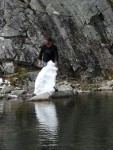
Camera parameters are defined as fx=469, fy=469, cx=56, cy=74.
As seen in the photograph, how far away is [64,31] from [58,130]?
3463 cm

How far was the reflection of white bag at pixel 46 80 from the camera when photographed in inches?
1078

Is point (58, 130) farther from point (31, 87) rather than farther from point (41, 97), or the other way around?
point (31, 87)

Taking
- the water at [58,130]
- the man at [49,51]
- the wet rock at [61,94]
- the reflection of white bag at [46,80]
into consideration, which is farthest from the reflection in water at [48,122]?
the man at [49,51]

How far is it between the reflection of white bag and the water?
9.76 m

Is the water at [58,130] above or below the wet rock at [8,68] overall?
below

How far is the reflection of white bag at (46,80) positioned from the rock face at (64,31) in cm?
1693

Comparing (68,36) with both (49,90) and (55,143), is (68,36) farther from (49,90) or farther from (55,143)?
(55,143)

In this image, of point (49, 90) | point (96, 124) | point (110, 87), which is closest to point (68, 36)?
point (110, 87)

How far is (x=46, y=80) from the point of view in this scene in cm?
2784

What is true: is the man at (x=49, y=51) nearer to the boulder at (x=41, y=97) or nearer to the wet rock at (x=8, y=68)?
the boulder at (x=41, y=97)

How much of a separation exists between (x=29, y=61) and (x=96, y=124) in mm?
31705

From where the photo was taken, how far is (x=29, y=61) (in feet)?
147

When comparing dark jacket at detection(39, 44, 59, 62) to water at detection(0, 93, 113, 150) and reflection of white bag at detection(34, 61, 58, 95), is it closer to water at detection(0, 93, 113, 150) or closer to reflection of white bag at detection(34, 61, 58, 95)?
reflection of white bag at detection(34, 61, 58, 95)

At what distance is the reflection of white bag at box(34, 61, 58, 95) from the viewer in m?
27.4
